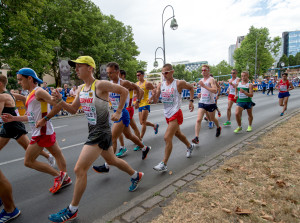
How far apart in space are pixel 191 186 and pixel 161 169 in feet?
2.60

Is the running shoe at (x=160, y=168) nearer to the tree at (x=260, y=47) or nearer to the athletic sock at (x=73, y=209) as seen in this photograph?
the athletic sock at (x=73, y=209)

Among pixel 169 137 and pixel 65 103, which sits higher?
pixel 65 103

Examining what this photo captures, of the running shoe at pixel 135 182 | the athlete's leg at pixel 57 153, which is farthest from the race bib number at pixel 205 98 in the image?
the athlete's leg at pixel 57 153

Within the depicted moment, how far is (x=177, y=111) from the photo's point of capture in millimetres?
3967

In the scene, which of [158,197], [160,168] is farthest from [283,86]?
[158,197]

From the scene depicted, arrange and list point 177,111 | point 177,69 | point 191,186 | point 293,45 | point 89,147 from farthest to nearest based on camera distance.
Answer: point 293,45 → point 177,69 → point 177,111 → point 191,186 → point 89,147

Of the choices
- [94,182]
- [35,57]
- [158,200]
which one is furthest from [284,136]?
[35,57]

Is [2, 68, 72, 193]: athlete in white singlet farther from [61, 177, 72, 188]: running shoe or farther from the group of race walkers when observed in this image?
[61, 177, 72, 188]: running shoe

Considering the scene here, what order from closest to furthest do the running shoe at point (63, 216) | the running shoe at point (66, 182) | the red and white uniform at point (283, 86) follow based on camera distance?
the running shoe at point (63, 216), the running shoe at point (66, 182), the red and white uniform at point (283, 86)

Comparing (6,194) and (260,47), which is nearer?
(6,194)

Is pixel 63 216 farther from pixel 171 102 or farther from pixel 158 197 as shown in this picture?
pixel 171 102

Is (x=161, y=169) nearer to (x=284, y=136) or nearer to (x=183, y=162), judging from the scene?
(x=183, y=162)

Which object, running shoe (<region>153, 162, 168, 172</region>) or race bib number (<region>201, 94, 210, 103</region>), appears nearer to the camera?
running shoe (<region>153, 162, 168, 172</region>)

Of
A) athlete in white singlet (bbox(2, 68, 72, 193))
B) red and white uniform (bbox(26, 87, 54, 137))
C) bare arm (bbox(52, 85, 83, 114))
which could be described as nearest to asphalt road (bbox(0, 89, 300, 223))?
athlete in white singlet (bbox(2, 68, 72, 193))
